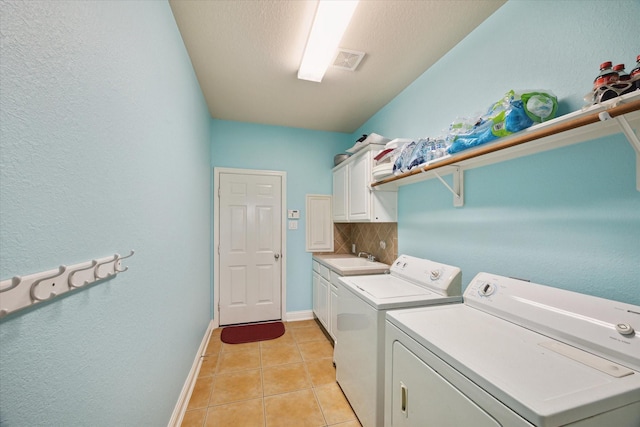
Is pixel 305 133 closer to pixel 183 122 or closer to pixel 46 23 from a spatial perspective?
pixel 183 122

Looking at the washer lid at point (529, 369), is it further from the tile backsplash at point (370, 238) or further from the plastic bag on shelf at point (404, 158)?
the tile backsplash at point (370, 238)

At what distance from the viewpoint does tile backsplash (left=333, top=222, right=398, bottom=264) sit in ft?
8.29

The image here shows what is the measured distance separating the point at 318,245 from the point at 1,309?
9.99 ft

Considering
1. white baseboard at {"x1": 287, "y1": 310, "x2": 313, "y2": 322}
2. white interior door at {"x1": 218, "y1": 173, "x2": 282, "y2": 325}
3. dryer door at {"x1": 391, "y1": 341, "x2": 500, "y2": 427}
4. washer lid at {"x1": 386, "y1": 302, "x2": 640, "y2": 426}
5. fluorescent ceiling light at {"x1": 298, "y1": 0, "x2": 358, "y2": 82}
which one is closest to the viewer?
washer lid at {"x1": 386, "y1": 302, "x2": 640, "y2": 426}

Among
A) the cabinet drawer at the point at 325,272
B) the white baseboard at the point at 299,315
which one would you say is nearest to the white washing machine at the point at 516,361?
the cabinet drawer at the point at 325,272

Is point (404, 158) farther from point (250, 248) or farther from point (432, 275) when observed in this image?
point (250, 248)

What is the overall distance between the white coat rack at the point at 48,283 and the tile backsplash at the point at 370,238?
2.28m

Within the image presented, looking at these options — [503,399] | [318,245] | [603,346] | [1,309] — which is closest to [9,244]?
[1,309]

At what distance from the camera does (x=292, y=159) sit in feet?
11.0

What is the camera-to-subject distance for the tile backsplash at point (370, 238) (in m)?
2.53

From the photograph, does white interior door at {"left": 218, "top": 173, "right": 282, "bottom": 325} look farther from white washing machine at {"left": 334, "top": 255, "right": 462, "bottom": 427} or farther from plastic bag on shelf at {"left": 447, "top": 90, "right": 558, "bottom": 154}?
plastic bag on shelf at {"left": 447, "top": 90, "right": 558, "bottom": 154}

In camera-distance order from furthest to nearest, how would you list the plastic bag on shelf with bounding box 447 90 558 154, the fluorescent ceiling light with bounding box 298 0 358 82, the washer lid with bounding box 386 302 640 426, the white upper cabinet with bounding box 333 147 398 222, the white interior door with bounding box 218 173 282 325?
the white interior door with bounding box 218 173 282 325
the white upper cabinet with bounding box 333 147 398 222
the fluorescent ceiling light with bounding box 298 0 358 82
the plastic bag on shelf with bounding box 447 90 558 154
the washer lid with bounding box 386 302 640 426

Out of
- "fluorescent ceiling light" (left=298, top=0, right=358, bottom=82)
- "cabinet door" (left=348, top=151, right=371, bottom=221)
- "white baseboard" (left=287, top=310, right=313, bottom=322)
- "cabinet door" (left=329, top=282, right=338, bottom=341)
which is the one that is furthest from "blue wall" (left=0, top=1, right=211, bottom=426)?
"white baseboard" (left=287, top=310, right=313, bottom=322)

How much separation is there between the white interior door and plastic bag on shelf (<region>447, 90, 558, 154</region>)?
252cm
